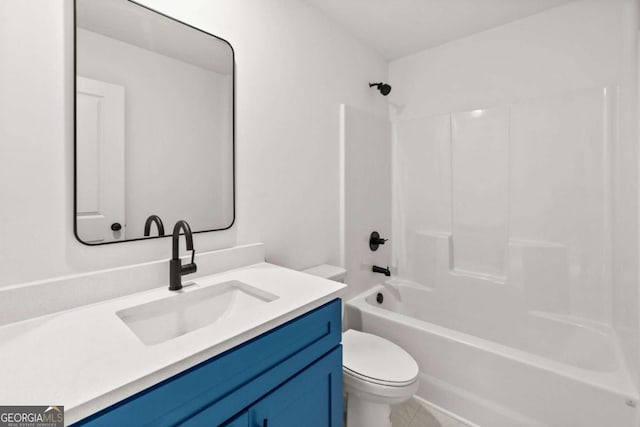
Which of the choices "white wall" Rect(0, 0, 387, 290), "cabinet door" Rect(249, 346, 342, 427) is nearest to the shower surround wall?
"white wall" Rect(0, 0, 387, 290)

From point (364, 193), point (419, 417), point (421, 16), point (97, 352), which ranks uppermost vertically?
point (421, 16)

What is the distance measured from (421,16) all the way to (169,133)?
175cm

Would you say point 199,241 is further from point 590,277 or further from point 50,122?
point 590,277

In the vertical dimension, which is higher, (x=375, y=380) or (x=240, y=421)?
(x=240, y=421)

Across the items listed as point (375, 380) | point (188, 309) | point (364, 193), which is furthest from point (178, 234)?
point (364, 193)

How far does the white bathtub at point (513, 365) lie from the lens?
1.27m

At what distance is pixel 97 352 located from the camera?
68cm

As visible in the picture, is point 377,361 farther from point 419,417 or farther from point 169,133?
point 169,133

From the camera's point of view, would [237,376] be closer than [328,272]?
Yes

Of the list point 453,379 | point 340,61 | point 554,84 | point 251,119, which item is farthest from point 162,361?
point 554,84

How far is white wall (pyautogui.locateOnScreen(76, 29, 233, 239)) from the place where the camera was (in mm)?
1092

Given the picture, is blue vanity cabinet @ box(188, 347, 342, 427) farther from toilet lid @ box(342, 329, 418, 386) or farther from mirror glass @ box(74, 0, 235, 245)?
mirror glass @ box(74, 0, 235, 245)

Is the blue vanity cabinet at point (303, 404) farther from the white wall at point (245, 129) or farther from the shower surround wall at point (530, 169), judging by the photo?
the shower surround wall at point (530, 169)

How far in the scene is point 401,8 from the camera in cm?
184
